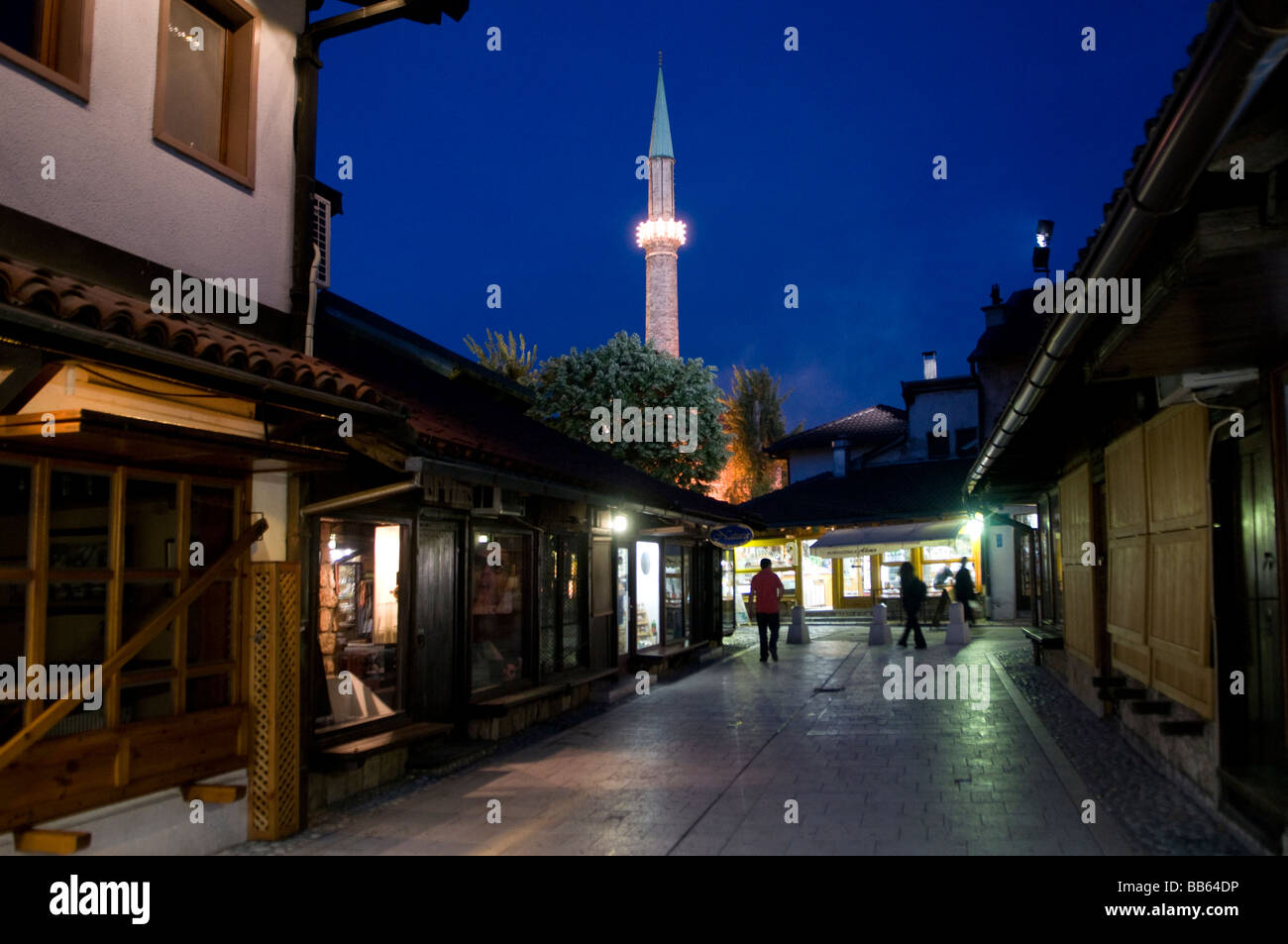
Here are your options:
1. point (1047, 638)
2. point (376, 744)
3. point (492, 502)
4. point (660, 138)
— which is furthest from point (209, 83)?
point (660, 138)

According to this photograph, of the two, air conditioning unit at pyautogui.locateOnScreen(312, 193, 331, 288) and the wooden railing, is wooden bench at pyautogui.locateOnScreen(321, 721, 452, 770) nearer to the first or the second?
the wooden railing

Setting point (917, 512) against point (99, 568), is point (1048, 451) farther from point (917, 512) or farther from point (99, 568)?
point (917, 512)

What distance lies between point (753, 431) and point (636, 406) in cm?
2808

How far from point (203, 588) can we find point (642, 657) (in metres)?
10.3

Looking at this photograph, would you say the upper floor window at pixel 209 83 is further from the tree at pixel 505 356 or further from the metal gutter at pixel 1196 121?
the tree at pixel 505 356

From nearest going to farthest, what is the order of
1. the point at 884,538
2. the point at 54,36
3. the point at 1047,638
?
the point at 54,36, the point at 1047,638, the point at 884,538

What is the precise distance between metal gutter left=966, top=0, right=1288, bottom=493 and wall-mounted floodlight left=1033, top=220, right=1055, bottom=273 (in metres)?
16.4

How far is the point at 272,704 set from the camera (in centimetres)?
693

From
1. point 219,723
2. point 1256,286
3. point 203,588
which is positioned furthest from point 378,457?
point 1256,286

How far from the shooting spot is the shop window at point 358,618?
825 centimetres

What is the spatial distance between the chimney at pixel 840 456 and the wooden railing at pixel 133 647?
101 ft

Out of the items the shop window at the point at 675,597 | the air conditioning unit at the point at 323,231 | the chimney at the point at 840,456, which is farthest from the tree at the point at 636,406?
the air conditioning unit at the point at 323,231

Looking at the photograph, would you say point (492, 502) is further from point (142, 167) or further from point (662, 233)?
point (662, 233)

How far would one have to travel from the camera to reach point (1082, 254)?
5281 millimetres
